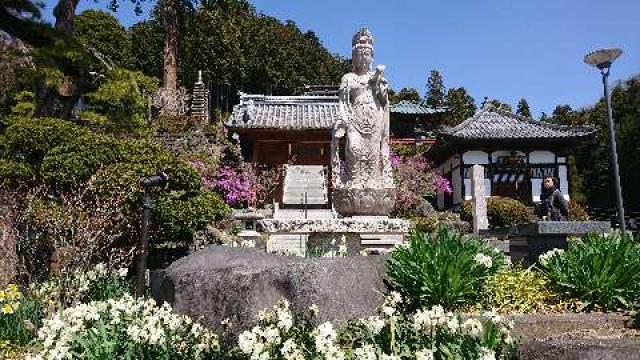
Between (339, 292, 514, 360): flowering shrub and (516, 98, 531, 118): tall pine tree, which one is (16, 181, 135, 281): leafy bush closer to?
(339, 292, 514, 360): flowering shrub

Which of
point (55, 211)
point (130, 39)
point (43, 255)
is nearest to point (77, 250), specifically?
point (55, 211)

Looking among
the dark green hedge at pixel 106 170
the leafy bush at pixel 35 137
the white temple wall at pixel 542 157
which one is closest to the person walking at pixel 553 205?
the dark green hedge at pixel 106 170

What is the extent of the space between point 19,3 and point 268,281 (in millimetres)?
6631

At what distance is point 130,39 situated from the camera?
42.8 m

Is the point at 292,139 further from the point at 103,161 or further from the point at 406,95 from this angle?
the point at 406,95

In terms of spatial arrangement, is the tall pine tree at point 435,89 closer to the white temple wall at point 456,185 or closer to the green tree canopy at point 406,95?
the green tree canopy at point 406,95

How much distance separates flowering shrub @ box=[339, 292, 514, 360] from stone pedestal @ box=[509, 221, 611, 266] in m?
3.69

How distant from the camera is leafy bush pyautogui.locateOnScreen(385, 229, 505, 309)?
4.80 m

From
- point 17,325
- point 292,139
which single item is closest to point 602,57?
point 17,325

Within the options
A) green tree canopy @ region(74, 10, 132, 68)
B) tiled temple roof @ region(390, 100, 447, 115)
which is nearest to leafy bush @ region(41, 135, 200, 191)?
tiled temple roof @ region(390, 100, 447, 115)

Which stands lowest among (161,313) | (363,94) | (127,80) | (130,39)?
(161,313)

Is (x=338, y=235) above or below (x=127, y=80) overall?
below

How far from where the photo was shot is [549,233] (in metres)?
7.13

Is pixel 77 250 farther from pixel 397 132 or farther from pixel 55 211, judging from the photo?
pixel 397 132
